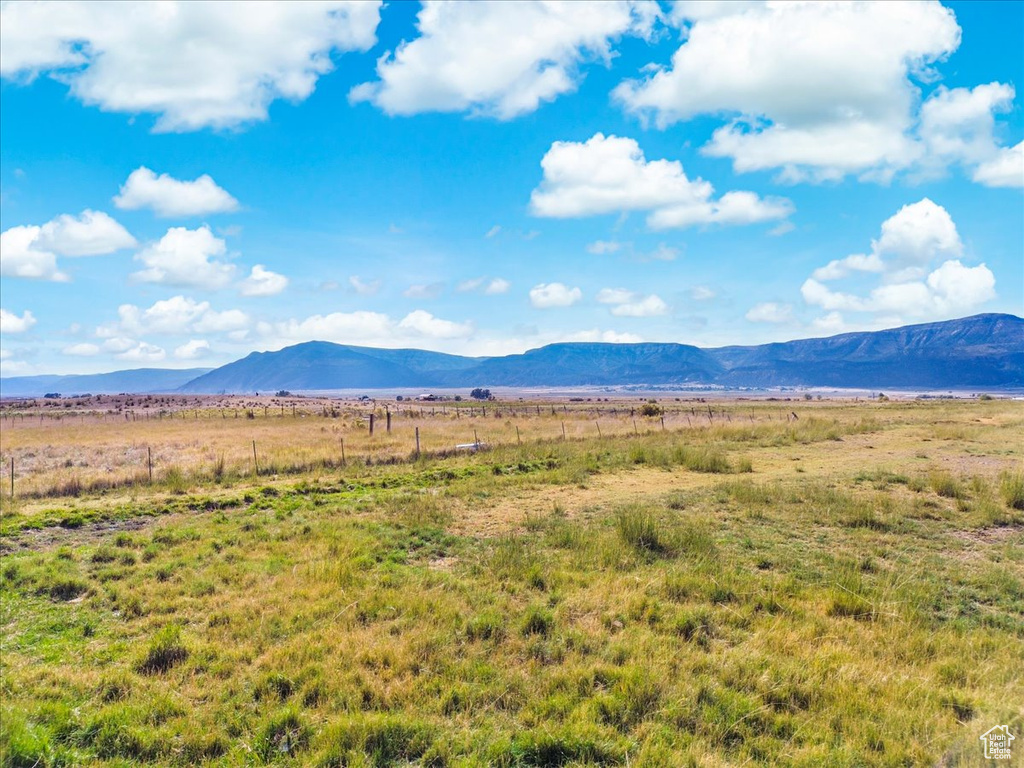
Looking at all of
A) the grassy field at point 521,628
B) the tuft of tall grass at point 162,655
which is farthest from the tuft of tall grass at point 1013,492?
the tuft of tall grass at point 162,655

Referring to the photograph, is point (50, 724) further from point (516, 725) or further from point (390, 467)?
point (390, 467)

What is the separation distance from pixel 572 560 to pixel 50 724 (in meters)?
7.46

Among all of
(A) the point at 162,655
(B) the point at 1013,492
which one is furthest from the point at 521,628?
(B) the point at 1013,492

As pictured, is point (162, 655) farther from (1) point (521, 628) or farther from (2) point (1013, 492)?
(2) point (1013, 492)

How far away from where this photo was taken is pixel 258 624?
779cm

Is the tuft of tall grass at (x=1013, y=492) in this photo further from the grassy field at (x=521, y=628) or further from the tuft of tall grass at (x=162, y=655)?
the tuft of tall grass at (x=162, y=655)

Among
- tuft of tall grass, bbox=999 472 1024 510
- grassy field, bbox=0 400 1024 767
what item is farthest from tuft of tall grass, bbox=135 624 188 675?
tuft of tall grass, bbox=999 472 1024 510

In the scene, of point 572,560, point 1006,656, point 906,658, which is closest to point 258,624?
point 572,560

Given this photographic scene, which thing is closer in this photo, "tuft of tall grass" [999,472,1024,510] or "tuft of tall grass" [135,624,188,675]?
"tuft of tall grass" [135,624,188,675]

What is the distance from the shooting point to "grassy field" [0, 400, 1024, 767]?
17.5 feet

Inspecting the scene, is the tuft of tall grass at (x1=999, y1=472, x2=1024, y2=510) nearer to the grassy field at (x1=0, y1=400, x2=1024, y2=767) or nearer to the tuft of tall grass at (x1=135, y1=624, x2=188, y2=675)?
the grassy field at (x1=0, y1=400, x2=1024, y2=767)

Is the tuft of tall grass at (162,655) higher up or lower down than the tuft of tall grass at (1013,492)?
higher up

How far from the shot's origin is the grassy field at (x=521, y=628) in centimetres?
532

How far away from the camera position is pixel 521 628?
750 cm
